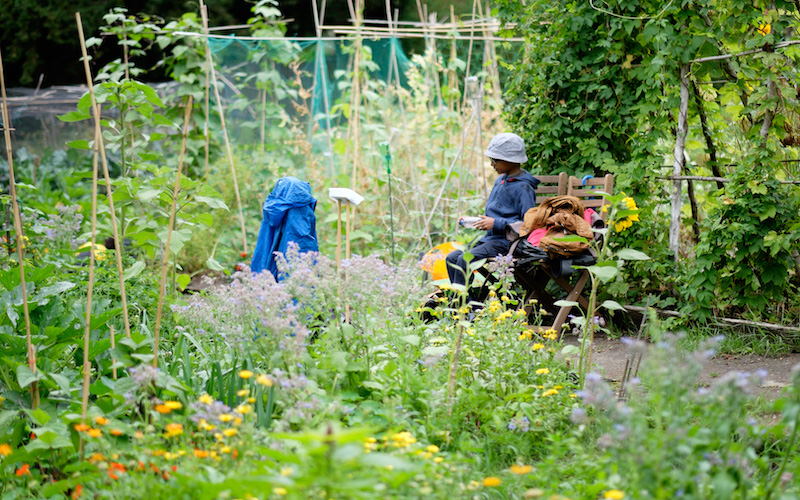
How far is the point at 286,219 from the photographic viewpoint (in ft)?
12.8

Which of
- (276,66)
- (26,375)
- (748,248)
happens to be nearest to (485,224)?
(748,248)

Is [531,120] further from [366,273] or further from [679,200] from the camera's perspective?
[366,273]

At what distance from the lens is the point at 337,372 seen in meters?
2.41

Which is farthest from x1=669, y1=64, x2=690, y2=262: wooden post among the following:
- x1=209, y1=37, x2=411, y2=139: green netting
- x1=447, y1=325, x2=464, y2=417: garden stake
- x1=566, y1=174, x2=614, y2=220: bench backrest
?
x1=209, y1=37, x2=411, y2=139: green netting

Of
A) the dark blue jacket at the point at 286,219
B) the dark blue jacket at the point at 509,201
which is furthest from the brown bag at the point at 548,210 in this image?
the dark blue jacket at the point at 286,219

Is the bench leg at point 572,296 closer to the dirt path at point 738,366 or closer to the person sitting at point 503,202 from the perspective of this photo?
the dirt path at point 738,366

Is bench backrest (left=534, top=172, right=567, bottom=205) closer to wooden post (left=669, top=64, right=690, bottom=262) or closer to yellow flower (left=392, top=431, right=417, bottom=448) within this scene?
wooden post (left=669, top=64, right=690, bottom=262)

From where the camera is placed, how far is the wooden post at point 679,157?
154 inches

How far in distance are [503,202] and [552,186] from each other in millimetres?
449

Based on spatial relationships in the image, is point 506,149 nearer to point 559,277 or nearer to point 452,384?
point 559,277

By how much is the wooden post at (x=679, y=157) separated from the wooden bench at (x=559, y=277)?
1.38 ft

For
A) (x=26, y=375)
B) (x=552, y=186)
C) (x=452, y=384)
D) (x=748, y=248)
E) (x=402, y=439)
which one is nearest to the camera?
(x=402, y=439)

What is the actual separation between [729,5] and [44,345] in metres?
3.73

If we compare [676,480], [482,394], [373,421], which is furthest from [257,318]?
[676,480]
